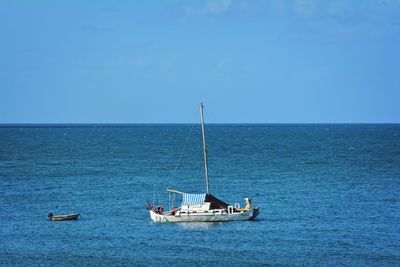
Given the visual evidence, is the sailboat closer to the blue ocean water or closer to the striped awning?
the striped awning

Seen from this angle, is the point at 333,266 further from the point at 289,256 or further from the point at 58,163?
the point at 58,163

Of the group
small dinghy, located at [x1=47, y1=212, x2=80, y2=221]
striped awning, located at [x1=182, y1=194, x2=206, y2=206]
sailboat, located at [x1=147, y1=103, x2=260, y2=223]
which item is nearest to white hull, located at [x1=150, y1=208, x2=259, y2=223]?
sailboat, located at [x1=147, y1=103, x2=260, y2=223]

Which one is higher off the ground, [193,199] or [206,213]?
[193,199]

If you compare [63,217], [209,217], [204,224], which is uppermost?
[63,217]

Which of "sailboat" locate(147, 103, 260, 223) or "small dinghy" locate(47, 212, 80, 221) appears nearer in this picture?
"sailboat" locate(147, 103, 260, 223)

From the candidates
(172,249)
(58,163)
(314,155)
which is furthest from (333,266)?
(314,155)

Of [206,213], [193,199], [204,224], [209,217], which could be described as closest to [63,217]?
[193,199]

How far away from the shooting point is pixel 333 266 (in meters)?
65.1

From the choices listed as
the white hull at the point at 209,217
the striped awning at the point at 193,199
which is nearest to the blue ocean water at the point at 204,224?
the white hull at the point at 209,217

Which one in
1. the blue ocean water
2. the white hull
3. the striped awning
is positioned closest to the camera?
the blue ocean water

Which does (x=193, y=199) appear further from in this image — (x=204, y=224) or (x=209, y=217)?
(x=204, y=224)

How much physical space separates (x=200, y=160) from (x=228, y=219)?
97.4m

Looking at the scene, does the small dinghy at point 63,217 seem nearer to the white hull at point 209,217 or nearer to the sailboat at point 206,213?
the sailboat at point 206,213

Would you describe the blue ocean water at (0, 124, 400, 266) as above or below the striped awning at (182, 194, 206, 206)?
below
